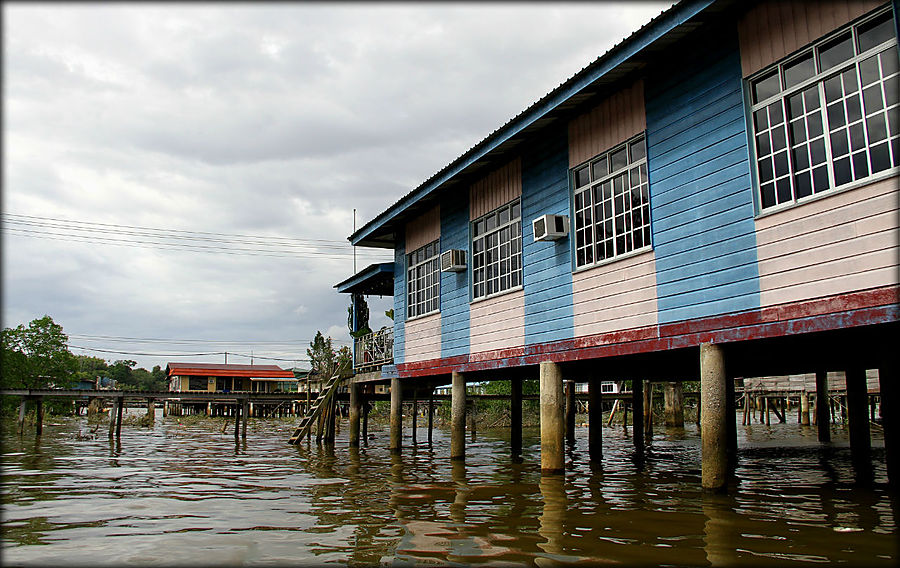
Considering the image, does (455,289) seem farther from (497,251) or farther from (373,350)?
(373,350)

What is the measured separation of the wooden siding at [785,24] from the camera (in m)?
6.77

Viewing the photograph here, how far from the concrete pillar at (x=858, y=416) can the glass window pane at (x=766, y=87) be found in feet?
25.1

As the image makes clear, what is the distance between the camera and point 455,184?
578 inches

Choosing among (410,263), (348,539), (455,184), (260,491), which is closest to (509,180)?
(455,184)

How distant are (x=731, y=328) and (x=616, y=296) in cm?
212

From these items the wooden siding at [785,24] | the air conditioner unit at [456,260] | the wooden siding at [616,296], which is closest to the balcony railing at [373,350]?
the air conditioner unit at [456,260]

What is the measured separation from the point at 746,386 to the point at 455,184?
24.1 metres

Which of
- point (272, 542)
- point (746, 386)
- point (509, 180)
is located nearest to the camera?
point (272, 542)

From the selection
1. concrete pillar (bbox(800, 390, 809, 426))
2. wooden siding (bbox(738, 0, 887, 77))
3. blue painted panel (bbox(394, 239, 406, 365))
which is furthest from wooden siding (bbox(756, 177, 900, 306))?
concrete pillar (bbox(800, 390, 809, 426))

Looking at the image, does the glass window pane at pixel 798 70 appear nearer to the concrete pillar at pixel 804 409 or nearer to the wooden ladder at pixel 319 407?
the wooden ladder at pixel 319 407

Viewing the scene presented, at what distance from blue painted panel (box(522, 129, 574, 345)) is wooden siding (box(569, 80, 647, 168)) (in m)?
0.32

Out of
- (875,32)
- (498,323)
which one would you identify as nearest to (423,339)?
(498,323)

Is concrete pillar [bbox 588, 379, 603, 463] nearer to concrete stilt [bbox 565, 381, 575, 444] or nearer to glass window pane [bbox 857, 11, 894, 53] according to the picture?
concrete stilt [bbox 565, 381, 575, 444]

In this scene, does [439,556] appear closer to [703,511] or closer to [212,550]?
[212,550]
